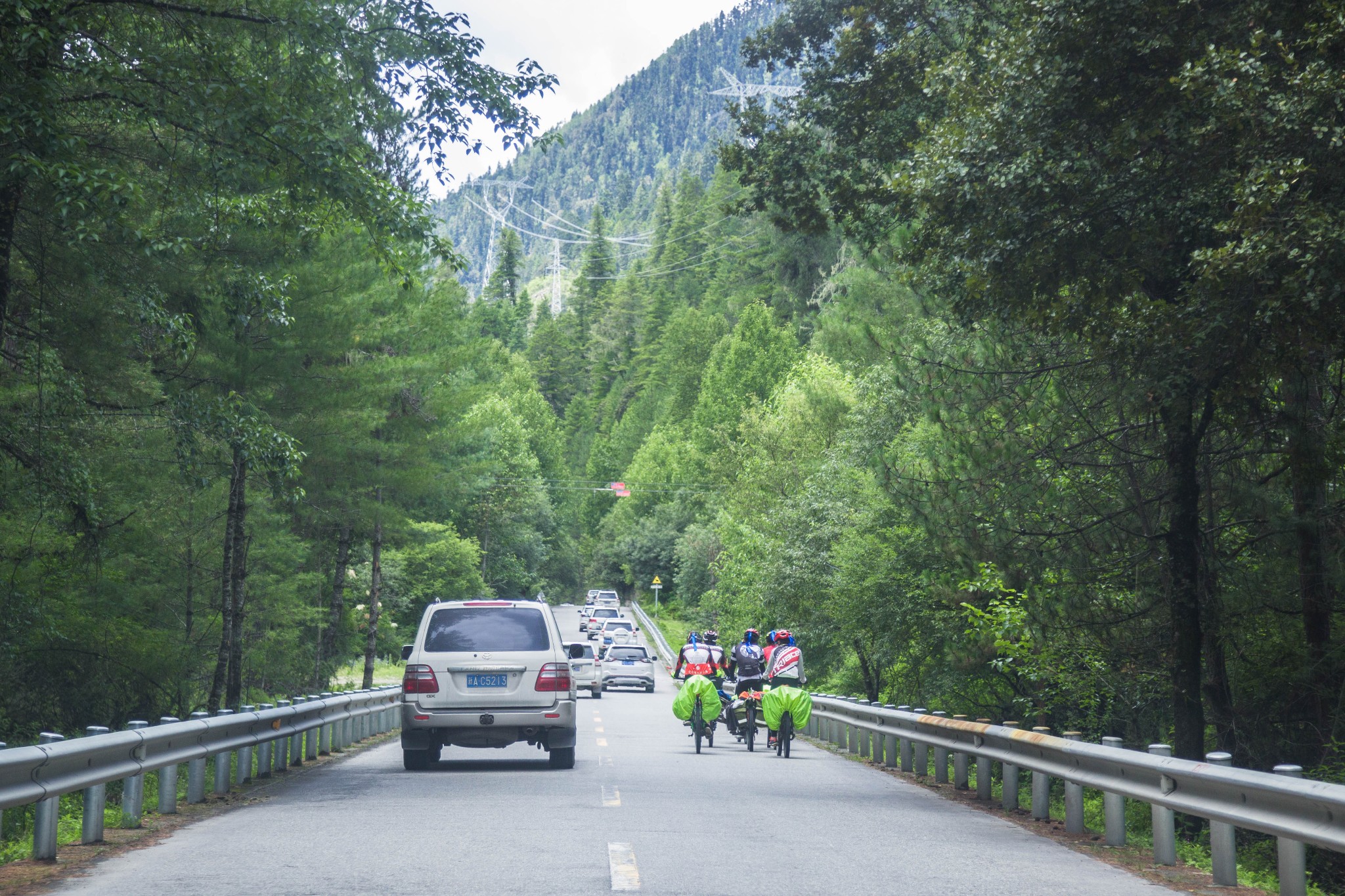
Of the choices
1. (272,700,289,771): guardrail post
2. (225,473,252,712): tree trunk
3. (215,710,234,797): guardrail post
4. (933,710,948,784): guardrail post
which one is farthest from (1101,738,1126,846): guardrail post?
(225,473,252,712): tree trunk

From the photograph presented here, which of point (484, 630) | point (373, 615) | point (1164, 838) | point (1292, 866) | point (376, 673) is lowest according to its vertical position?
point (376, 673)

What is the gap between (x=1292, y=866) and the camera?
6.71 metres

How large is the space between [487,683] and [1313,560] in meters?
8.82

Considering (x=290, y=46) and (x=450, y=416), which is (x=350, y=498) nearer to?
(x=450, y=416)

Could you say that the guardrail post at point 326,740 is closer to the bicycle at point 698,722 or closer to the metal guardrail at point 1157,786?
the bicycle at point 698,722

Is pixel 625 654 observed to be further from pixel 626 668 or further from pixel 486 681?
pixel 486 681

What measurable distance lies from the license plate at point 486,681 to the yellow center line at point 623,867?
20.8 ft

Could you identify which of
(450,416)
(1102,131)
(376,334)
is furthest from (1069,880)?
(450,416)

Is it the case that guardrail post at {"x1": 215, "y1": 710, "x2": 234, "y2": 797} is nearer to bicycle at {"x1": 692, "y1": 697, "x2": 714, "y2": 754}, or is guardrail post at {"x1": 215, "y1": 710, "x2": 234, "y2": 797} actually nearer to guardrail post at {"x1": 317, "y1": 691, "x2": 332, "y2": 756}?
guardrail post at {"x1": 317, "y1": 691, "x2": 332, "y2": 756}

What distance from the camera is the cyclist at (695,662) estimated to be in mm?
21031

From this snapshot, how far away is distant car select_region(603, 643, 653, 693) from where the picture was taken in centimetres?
4684

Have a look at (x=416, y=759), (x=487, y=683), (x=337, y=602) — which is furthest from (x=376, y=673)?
(x=487, y=683)

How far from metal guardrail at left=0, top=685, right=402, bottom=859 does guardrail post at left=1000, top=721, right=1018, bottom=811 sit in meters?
6.98

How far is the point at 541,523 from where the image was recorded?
100 meters
